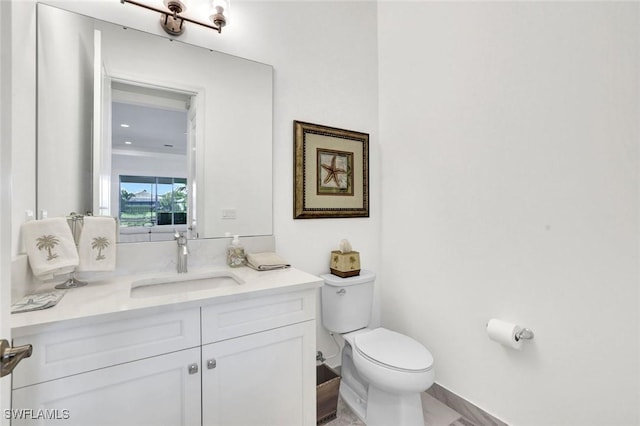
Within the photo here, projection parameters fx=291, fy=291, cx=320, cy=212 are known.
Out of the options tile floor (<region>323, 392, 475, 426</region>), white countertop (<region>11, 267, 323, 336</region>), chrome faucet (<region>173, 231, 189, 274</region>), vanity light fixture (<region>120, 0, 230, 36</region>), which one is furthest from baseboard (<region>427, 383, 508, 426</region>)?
vanity light fixture (<region>120, 0, 230, 36</region>)

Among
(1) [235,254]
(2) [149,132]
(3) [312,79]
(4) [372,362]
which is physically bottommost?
(4) [372,362]

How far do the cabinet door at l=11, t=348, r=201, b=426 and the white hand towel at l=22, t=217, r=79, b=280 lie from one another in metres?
0.39

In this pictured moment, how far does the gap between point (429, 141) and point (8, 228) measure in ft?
6.15

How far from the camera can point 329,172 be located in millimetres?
1937

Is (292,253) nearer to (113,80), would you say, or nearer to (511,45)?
(113,80)

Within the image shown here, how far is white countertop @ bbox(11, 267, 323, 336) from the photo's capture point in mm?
847

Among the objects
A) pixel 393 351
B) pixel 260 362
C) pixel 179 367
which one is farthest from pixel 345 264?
pixel 179 367

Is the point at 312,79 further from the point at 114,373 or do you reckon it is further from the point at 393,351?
the point at 114,373

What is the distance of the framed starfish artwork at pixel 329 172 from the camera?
1.81 meters

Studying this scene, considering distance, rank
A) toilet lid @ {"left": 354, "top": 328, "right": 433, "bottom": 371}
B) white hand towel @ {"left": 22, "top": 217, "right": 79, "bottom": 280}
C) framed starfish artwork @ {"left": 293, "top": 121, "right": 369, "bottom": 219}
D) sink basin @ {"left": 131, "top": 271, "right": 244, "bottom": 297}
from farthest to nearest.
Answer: framed starfish artwork @ {"left": 293, "top": 121, "right": 369, "bottom": 219}, toilet lid @ {"left": 354, "top": 328, "right": 433, "bottom": 371}, sink basin @ {"left": 131, "top": 271, "right": 244, "bottom": 297}, white hand towel @ {"left": 22, "top": 217, "right": 79, "bottom": 280}

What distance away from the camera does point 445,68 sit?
1.73 meters

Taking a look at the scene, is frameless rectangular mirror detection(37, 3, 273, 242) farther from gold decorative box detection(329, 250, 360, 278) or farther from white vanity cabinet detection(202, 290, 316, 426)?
white vanity cabinet detection(202, 290, 316, 426)

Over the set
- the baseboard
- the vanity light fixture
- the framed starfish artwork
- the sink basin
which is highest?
the vanity light fixture

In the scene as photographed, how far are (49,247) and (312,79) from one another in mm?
1585
